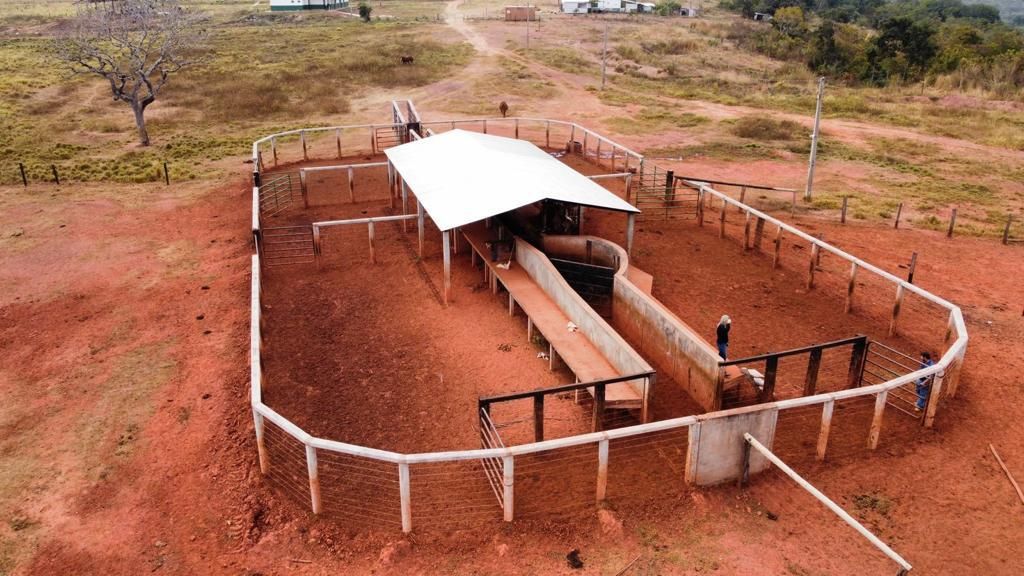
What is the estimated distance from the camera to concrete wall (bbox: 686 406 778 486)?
8.61 meters

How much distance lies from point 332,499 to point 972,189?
26020 millimetres

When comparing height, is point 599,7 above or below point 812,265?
above

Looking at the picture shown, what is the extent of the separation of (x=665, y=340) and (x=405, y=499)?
598cm

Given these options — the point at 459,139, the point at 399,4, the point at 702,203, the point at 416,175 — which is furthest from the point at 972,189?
the point at 399,4

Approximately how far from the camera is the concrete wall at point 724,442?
8609mm

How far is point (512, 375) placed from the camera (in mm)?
12172

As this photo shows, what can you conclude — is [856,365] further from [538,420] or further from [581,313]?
[538,420]

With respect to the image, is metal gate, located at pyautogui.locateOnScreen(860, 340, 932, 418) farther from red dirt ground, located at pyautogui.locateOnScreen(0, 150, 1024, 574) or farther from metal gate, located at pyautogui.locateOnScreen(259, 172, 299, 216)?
metal gate, located at pyautogui.locateOnScreen(259, 172, 299, 216)

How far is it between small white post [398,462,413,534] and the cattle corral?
0.03 meters

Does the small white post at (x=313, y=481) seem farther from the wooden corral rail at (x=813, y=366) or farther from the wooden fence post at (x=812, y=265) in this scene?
the wooden fence post at (x=812, y=265)

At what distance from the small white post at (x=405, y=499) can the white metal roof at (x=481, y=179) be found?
698cm

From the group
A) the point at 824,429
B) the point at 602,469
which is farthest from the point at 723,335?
the point at 602,469

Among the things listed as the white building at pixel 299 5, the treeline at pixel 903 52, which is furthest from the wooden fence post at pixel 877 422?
the white building at pixel 299 5

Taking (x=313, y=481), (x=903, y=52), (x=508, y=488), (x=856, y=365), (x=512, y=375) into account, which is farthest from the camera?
(x=903, y=52)
